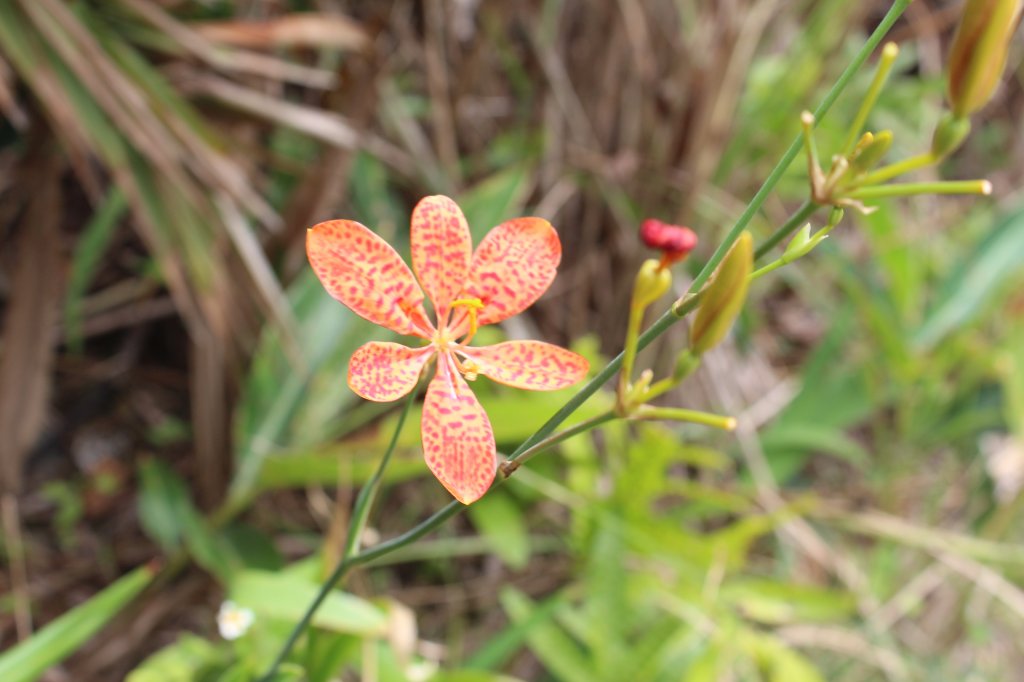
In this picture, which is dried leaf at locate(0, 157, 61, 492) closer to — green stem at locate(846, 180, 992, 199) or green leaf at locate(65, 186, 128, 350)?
green leaf at locate(65, 186, 128, 350)

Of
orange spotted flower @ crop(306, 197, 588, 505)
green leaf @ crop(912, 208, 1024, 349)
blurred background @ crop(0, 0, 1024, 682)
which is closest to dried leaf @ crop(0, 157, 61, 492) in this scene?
blurred background @ crop(0, 0, 1024, 682)

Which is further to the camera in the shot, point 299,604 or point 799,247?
point 299,604

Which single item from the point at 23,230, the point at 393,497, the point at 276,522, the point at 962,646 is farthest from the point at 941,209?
the point at 23,230

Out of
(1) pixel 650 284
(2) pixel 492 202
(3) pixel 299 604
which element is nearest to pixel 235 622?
(3) pixel 299 604

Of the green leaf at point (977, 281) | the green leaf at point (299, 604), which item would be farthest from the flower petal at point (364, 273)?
the green leaf at point (977, 281)

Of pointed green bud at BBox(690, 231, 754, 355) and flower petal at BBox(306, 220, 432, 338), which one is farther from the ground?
pointed green bud at BBox(690, 231, 754, 355)

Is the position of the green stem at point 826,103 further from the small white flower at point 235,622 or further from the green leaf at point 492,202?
the green leaf at point 492,202

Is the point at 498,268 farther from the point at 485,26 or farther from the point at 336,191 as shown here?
the point at 485,26

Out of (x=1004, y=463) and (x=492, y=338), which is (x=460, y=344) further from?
(x=1004, y=463)
